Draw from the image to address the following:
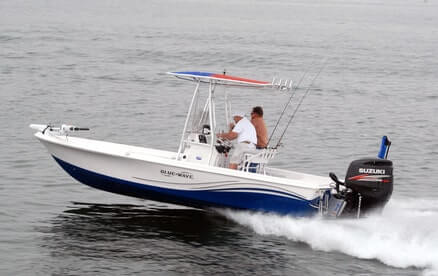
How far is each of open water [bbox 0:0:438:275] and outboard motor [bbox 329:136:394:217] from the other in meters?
0.28

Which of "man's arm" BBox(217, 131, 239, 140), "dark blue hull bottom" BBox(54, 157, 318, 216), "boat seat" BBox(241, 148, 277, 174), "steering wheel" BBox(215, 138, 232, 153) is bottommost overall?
"dark blue hull bottom" BBox(54, 157, 318, 216)

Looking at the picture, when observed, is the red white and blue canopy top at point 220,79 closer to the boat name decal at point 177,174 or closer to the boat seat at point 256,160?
the boat seat at point 256,160

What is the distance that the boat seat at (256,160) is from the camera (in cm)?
1395

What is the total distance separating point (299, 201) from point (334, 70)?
94.4ft

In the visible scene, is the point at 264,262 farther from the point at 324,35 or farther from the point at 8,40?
the point at 324,35

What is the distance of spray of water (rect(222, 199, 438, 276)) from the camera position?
42.6ft

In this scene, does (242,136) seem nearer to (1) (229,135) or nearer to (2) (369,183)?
(1) (229,135)

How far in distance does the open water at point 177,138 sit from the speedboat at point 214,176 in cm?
42

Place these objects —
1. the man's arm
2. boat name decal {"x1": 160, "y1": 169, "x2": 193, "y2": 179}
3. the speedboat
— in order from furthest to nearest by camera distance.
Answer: the man's arm < boat name decal {"x1": 160, "y1": 169, "x2": 193, "y2": 179} < the speedboat

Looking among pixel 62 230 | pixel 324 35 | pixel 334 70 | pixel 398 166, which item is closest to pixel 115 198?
pixel 62 230

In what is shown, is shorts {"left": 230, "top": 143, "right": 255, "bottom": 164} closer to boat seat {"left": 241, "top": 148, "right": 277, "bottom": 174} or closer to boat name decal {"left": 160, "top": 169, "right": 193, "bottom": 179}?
boat seat {"left": 241, "top": 148, "right": 277, "bottom": 174}

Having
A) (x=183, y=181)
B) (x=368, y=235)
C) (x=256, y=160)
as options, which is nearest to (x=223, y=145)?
(x=256, y=160)

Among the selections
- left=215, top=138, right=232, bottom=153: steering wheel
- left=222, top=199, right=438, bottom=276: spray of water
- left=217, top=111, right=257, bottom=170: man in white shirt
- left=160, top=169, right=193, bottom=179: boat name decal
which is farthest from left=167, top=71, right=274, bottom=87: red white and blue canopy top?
left=222, top=199, right=438, bottom=276: spray of water

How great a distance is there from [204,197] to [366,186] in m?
2.75
